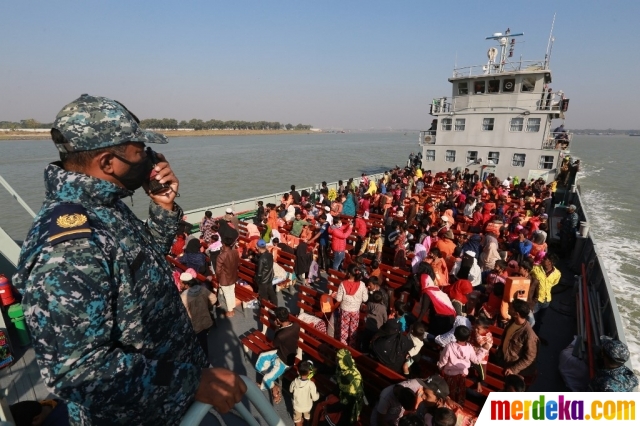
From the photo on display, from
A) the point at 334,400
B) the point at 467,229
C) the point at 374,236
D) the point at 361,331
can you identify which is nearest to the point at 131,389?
the point at 334,400

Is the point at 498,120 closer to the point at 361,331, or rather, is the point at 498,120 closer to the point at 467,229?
the point at 467,229

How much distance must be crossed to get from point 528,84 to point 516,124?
2672mm

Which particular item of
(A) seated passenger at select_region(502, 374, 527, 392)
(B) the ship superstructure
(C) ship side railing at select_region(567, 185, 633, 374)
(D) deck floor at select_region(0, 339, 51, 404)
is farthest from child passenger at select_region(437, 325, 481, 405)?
(B) the ship superstructure

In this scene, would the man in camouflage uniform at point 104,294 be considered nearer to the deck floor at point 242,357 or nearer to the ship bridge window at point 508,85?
the deck floor at point 242,357

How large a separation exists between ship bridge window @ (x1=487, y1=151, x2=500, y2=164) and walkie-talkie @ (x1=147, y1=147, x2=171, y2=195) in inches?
985

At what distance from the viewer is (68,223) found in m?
1.15

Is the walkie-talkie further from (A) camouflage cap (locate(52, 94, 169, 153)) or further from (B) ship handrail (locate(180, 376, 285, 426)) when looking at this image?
(B) ship handrail (locate(180, 376, 285, 426))

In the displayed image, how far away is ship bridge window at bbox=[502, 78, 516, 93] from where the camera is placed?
2159 cm

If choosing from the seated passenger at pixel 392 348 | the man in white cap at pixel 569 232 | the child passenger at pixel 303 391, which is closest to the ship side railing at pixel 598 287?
the man in white cap at pixel 569 232

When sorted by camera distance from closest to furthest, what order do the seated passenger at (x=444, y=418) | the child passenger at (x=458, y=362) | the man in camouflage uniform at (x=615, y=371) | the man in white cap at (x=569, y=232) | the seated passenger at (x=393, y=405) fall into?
the seated passenger at (x=444, y=418) < the seated passenger at (x=393, y=405) < the man in camouflage uniform at (x=615, y=371) < the child passenger at (x=458, y=362) < the man in white cap at (x=569, y=232)

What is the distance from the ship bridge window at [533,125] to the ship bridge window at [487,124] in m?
2.19

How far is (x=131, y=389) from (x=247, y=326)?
217 inches

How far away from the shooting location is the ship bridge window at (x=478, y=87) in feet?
75.4

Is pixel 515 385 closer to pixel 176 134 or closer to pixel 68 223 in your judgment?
pixel 68 223
